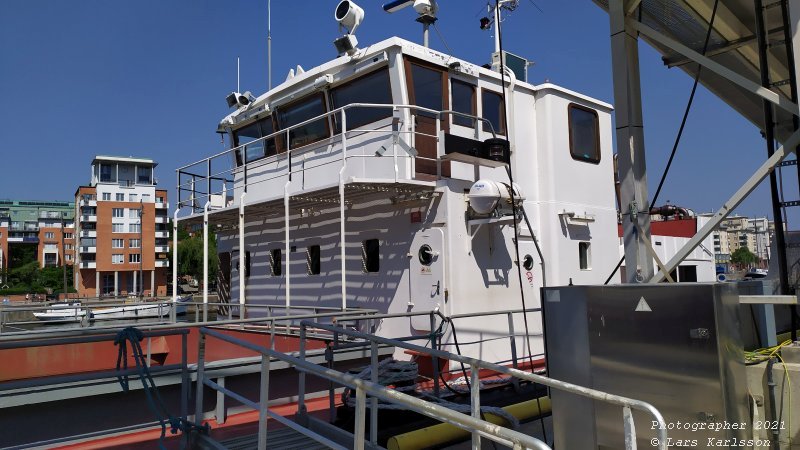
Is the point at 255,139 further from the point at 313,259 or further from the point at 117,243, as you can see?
the point at 117,243

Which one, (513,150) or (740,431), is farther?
(513,150)

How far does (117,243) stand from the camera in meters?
80.1

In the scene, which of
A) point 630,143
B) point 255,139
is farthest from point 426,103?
point 630,143

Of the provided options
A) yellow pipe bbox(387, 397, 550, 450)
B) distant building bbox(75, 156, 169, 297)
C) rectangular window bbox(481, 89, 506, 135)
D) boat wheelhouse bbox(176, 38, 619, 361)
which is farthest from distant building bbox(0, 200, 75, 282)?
yellow pipe bbox(387, 397, 550, 450)

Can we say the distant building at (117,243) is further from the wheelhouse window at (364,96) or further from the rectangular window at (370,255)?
the rectangular window at (370,255)

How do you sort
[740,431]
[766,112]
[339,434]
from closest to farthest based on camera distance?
[740,431] < [766,112] < [339,434]

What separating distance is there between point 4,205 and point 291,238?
16725 cm

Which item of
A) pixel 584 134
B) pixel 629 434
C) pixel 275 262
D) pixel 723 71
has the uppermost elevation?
pixel 584 134

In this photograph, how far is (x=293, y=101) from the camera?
10.9 m

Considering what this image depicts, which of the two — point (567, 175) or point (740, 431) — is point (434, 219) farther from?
point (740, 431)

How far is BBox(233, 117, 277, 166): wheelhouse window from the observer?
11781mm

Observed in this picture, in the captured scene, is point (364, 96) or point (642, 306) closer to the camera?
point (642, 306)

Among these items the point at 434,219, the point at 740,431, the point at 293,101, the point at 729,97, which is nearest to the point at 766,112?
the point at 740,431

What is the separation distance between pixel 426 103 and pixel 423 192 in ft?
5.42
